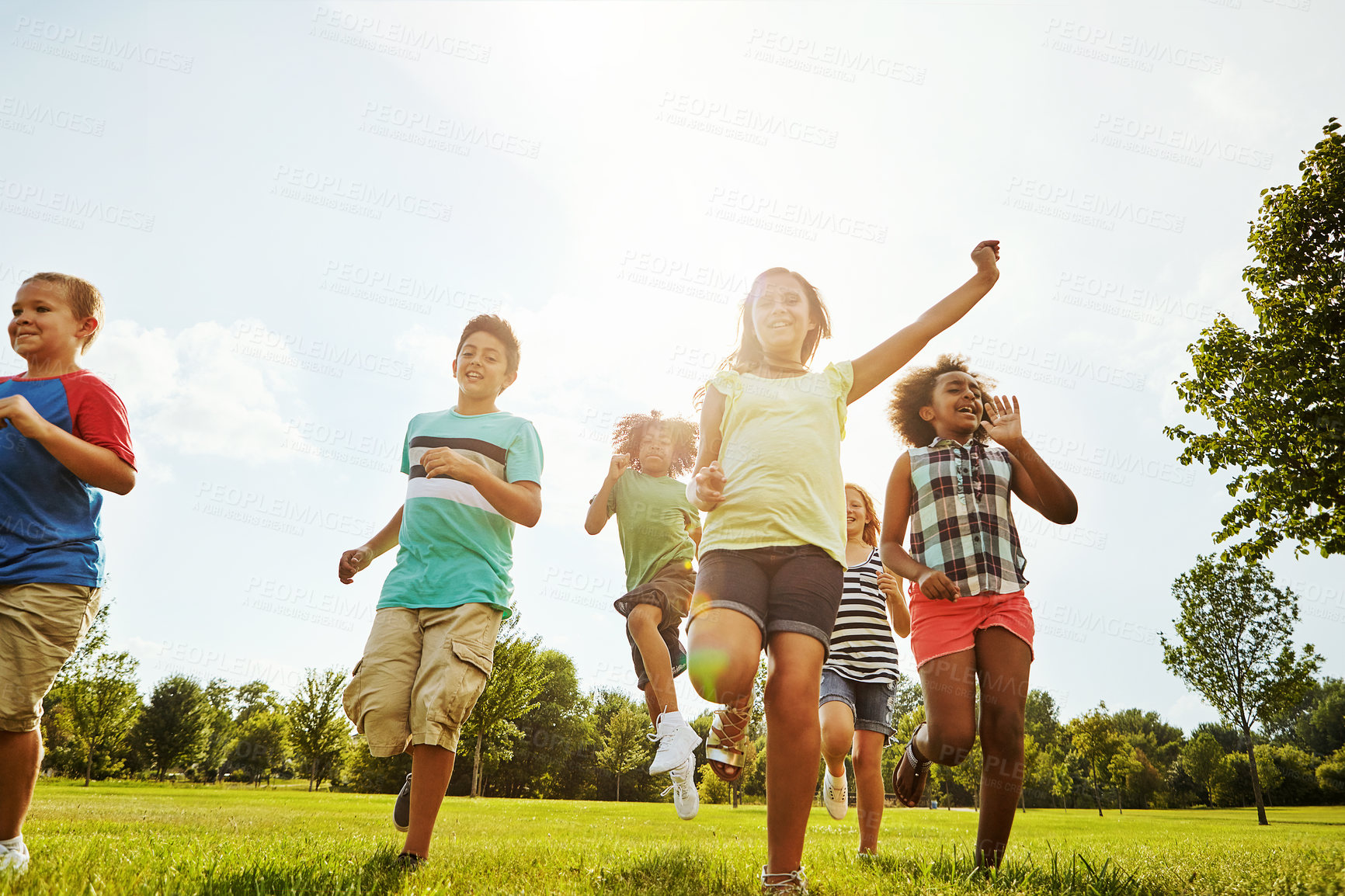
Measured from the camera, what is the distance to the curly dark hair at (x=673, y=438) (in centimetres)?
644

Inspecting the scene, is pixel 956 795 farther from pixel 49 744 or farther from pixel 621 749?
pixel 49 744

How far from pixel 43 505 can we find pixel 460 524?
6.28 feet

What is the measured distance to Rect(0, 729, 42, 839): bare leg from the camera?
3.11 m

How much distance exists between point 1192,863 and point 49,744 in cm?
6171

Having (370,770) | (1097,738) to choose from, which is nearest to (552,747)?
(370,770)

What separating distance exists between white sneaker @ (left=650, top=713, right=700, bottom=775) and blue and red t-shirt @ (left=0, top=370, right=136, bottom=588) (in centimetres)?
327

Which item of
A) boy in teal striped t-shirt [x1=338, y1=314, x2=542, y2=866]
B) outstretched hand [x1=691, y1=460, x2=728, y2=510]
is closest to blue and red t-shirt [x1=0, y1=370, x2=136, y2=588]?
boy in teal striped t-shirt [x1=338, y1=314, x2=542, y2=866]

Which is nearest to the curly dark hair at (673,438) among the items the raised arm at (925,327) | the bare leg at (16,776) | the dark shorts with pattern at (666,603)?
the dark shorts with pattern at (666,603)

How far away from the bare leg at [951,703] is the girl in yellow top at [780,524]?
1217 millimetres

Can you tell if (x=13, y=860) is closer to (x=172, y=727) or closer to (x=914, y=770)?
(x=914, y=770)

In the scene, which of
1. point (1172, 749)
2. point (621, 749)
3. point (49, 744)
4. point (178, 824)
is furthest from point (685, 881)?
point (1172, 749)

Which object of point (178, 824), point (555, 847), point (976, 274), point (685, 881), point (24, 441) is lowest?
point (178, 824)

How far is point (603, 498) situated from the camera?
230 inches

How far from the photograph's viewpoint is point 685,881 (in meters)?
3.15
